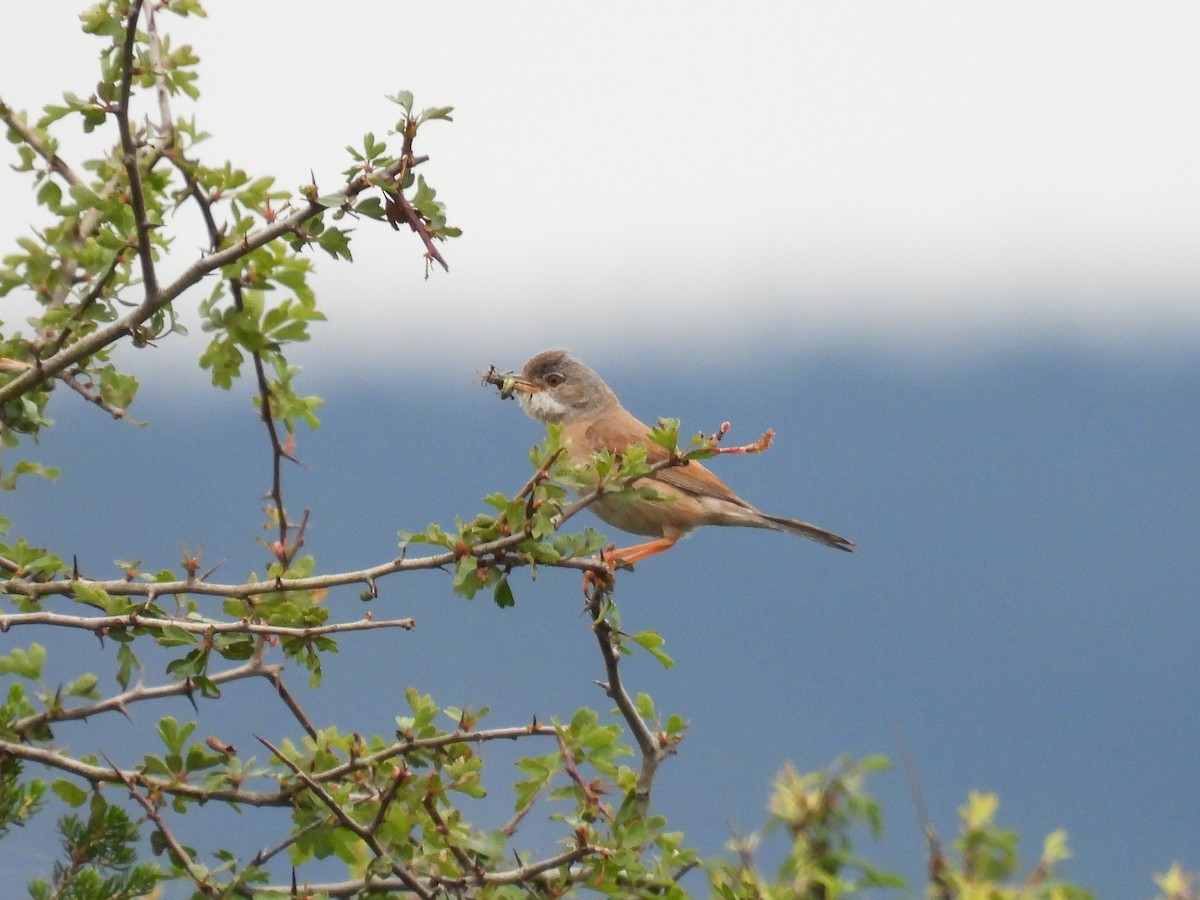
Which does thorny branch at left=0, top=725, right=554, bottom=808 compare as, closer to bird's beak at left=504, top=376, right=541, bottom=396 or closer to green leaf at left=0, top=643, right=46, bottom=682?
green leaf at left=0, top=643, right=46, bottom=682

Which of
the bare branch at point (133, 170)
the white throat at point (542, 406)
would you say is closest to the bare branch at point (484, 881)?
the bare branch at point (133, 170)

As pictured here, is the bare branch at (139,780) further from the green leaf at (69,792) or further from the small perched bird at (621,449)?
the small perched bird at (621,449)

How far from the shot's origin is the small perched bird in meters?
6.82

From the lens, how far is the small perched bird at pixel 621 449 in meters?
6.82

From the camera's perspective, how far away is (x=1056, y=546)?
151 feet

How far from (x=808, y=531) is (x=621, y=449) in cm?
100

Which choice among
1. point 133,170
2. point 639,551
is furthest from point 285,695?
point 639,551

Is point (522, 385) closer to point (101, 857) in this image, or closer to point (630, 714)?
point (630, 714)

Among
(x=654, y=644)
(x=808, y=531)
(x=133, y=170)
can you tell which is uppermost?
(x=808, y=531)

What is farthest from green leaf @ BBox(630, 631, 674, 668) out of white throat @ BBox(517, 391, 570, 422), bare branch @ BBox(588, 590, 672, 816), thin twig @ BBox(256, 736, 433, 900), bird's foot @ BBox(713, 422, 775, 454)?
white throat @ BBox(517, 391, 570, 422)

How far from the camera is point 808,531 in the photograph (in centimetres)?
719

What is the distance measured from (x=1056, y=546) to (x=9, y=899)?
45.1 meters

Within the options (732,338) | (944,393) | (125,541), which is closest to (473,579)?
(125,541)

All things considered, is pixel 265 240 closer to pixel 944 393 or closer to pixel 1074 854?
pixel 1074 854
